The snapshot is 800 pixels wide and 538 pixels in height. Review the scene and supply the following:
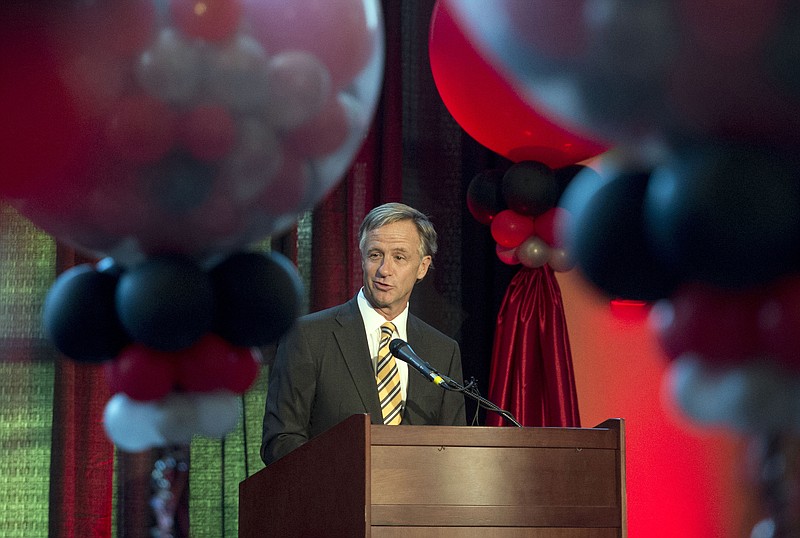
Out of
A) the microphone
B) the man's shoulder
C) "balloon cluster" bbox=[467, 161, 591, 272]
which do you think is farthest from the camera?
the man's shoulder

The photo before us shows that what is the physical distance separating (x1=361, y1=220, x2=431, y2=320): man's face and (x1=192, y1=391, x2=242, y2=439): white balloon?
7.75ft

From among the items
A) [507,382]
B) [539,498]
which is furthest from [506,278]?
[539,498]

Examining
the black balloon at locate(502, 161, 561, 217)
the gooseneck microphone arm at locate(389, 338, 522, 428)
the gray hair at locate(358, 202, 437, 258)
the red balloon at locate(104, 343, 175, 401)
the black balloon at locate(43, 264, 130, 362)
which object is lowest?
the red balloon at locate(104, 343, 175, 401)

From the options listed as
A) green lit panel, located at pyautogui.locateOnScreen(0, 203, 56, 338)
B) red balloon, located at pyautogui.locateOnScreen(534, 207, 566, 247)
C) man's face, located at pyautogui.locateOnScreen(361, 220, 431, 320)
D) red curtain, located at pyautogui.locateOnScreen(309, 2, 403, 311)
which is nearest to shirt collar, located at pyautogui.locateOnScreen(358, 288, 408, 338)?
man's face, located at pyautogui.locateOnScreen(361, 220, 431, 320)

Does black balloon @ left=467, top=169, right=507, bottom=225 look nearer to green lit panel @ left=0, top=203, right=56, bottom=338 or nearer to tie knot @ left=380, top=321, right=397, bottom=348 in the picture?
tie knot @ left=380, top=321, right=397, bottom=348

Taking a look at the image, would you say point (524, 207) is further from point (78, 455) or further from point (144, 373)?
point (78, 455)

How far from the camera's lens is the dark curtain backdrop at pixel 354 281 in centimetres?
378

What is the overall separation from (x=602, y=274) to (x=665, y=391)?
107 millimetres

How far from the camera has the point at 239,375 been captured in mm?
916

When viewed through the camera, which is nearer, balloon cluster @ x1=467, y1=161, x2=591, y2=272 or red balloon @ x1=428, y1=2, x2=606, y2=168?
red balloon @ x1=428, y1=2, x2=606, y2=168

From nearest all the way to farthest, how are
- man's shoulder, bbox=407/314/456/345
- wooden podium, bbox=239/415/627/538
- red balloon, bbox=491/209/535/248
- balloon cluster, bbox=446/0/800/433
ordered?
balloon cluster, bbox=446/0/800/433, wooden podium, bbox=239/415/627/538, red balloon, bbox=491/209/535/248, man's shoulder, bbox=407/314/456/345

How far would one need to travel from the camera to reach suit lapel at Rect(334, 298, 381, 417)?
313 centimetres

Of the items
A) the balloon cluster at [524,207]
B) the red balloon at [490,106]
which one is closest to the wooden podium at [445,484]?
the balloon cluster at [524,207]

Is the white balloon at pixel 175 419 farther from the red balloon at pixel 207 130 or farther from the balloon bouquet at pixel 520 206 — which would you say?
the balloon bouquet at pixel 520 206
